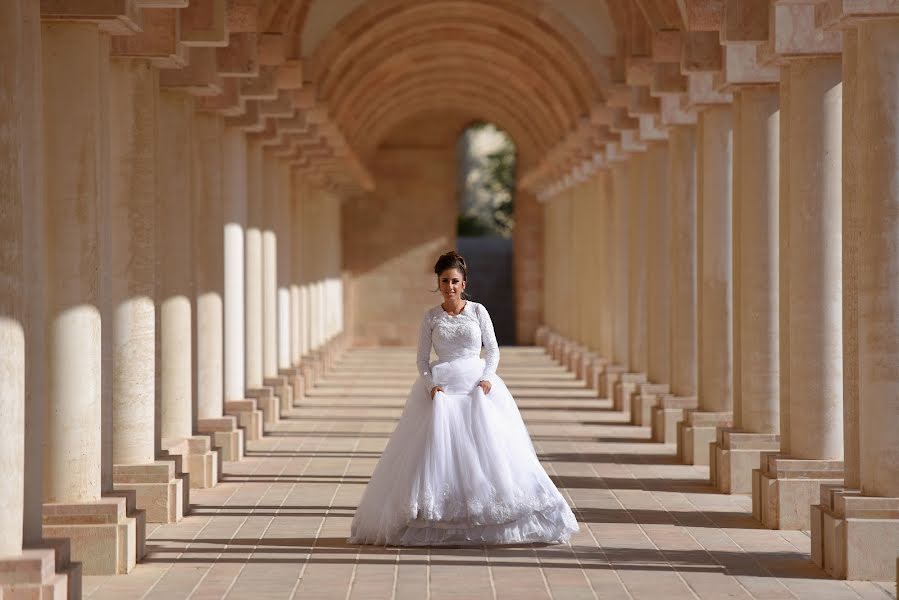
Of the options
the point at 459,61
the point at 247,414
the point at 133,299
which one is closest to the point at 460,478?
the point at 133,299

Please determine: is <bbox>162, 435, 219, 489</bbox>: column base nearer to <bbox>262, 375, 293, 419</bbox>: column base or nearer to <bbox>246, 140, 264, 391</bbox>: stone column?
<bbox>246, 140, 264, 391</bbox>: stone column

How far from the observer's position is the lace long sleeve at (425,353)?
1055 cm

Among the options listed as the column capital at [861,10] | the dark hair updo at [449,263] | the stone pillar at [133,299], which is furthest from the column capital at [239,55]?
the column capital at [861,10]

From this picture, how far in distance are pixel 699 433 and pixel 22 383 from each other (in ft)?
27.3

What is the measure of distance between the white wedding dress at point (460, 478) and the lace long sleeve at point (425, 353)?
0.01 metres

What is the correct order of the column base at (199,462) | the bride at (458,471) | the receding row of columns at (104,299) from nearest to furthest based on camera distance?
1. the receding row of columns at (104,299)
2. the bride at (458,471)
3. the column base at (199,462)

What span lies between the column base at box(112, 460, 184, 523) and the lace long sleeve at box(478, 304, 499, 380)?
235 cm

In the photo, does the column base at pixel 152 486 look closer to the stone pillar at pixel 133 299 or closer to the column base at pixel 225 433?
the stone pillar at pixel 133 299

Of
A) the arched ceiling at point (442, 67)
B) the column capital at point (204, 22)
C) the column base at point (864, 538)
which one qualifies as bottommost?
the column base at point (864, 538)

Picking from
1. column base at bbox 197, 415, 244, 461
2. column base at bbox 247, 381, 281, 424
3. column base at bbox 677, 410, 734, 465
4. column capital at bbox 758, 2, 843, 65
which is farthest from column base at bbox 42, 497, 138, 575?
column base at bbox 247, 381, 281, 424

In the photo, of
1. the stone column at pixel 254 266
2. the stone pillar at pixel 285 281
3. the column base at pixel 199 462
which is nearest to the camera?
the column base at pixel 199 462

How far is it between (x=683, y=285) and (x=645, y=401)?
8.11 feet

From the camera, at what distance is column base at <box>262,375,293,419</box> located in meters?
20.8

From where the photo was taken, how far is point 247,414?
17469 mm
